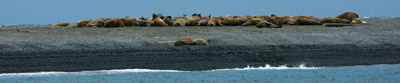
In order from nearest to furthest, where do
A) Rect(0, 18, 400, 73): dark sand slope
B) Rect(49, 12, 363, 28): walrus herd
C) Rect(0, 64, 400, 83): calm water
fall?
Rect(0, 64, 400, 83): calm water, Rect(0, 18, 400, 73): dark sand slope, Rect(49, 12, 363, 28): walrus herd

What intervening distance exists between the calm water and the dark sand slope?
0.42 m

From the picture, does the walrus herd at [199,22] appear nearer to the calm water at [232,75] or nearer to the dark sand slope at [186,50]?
the dark sand slope at [186,50]

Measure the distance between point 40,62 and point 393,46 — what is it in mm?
9770

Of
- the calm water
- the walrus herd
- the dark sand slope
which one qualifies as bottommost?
the calm water

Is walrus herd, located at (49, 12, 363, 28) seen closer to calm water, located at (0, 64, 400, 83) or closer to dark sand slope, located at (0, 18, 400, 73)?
dark sand slope, located at (0, 18, 400, 73)

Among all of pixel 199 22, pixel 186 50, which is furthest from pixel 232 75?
pixel 199 22

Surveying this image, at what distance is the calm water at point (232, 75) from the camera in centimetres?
1174

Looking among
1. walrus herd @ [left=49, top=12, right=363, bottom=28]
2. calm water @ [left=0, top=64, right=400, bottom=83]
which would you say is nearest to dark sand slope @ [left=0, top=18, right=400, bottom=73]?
calm water @ [left=0, top=64, right=400, bottom=83]

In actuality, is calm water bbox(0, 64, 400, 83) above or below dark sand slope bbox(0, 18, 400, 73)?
below

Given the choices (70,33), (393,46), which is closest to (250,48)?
(393,46)

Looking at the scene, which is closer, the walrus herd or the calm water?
the calm water

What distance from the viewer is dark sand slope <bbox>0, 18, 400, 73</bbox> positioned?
13.2 metres

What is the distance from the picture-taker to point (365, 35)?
18.5 m

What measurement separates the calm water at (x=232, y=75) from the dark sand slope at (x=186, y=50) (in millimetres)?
419
